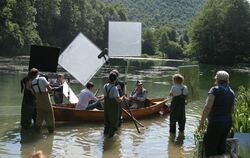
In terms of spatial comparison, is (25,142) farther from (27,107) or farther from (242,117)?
(242,117)

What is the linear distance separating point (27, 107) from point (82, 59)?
471 centimetres

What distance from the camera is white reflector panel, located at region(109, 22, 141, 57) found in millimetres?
18281

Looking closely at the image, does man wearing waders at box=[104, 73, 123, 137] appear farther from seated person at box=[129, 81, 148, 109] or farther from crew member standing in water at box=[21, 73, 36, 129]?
seated person at box=[129, 81, 148, 109]

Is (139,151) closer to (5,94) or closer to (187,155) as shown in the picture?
(187,155)

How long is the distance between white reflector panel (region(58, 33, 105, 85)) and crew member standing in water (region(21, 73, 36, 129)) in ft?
13.8

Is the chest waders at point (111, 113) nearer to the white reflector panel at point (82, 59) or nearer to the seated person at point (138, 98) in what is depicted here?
the seated person at point (138, 98)

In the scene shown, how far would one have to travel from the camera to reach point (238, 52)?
238 feet

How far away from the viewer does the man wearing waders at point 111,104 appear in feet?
41.8

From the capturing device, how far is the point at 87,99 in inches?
Result: 608

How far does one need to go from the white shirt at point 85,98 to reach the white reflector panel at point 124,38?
3159mm

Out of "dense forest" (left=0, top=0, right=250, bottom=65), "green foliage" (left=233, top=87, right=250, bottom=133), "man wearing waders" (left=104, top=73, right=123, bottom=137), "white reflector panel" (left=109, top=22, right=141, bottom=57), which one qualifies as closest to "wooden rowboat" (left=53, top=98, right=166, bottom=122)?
"man wearing waders" (left=104, top=73, right=123, bottom=137)

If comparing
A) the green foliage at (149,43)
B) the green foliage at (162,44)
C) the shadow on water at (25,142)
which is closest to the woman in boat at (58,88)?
the shadow on water at (25,142)

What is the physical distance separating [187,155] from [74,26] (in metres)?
83.7

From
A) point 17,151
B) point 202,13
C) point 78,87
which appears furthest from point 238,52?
point 17,151
